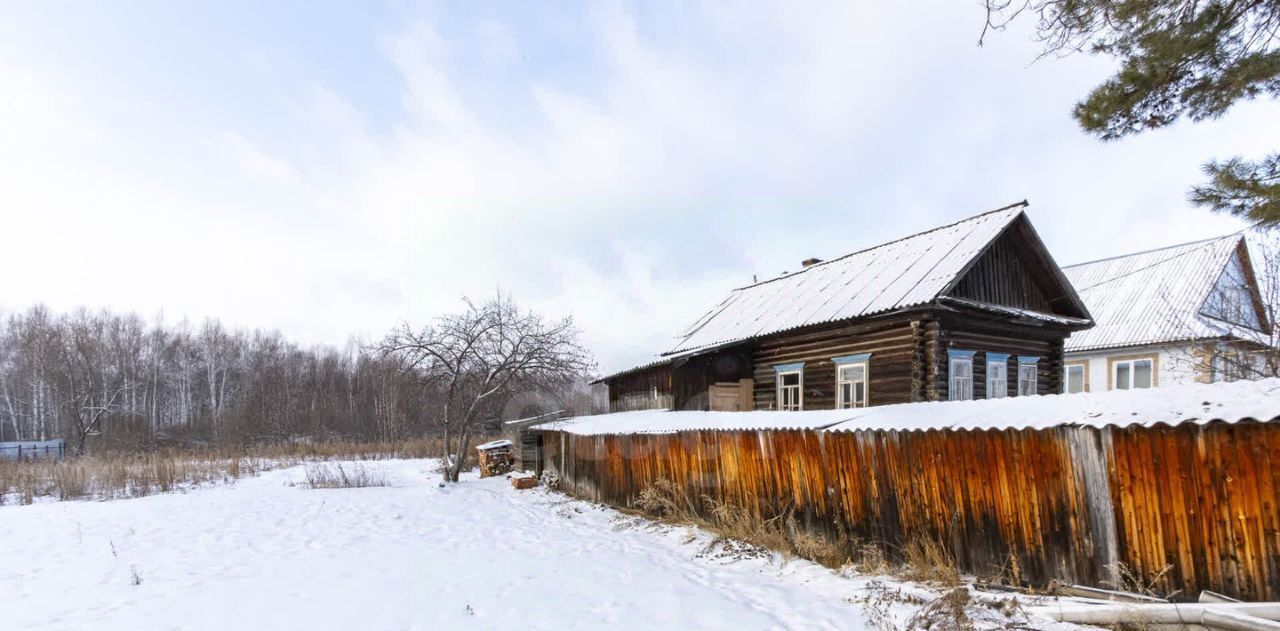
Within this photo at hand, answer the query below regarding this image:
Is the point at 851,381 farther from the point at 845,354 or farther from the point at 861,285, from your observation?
the point at 861,285

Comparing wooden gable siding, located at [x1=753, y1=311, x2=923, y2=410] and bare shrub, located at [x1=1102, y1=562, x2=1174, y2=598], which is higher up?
wooden gable siding, located at [x1=753, y1=311, x2=923, y2=410]

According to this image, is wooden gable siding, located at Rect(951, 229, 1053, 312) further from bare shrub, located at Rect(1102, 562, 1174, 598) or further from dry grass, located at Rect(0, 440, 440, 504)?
dry grass, located at Rect(0, 440, 440, 504)

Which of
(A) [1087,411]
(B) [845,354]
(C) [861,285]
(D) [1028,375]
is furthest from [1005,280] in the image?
(A) [1087,411]

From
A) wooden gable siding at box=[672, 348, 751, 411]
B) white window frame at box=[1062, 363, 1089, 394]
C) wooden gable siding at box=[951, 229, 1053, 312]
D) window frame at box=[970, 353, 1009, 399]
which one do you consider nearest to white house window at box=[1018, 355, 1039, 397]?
window frame at box=[970, 353, 1009, 399]

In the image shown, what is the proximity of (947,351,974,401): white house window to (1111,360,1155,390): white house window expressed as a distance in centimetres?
1239

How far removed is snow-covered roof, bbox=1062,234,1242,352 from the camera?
2016cm

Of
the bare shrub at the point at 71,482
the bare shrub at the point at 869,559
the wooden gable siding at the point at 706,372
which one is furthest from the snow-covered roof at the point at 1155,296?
the bare shrub at the point at 71,482

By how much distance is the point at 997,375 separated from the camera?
13.9 metres

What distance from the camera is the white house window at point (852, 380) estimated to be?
13.2 m

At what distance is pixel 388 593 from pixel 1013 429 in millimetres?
6717

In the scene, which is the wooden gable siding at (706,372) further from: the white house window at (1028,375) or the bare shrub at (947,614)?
the bare shrub at (947,614)

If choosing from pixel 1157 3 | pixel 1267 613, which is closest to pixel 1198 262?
pixel 1157 3

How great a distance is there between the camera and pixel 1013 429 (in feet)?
17.7

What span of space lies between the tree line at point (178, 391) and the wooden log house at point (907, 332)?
42.5 feet
